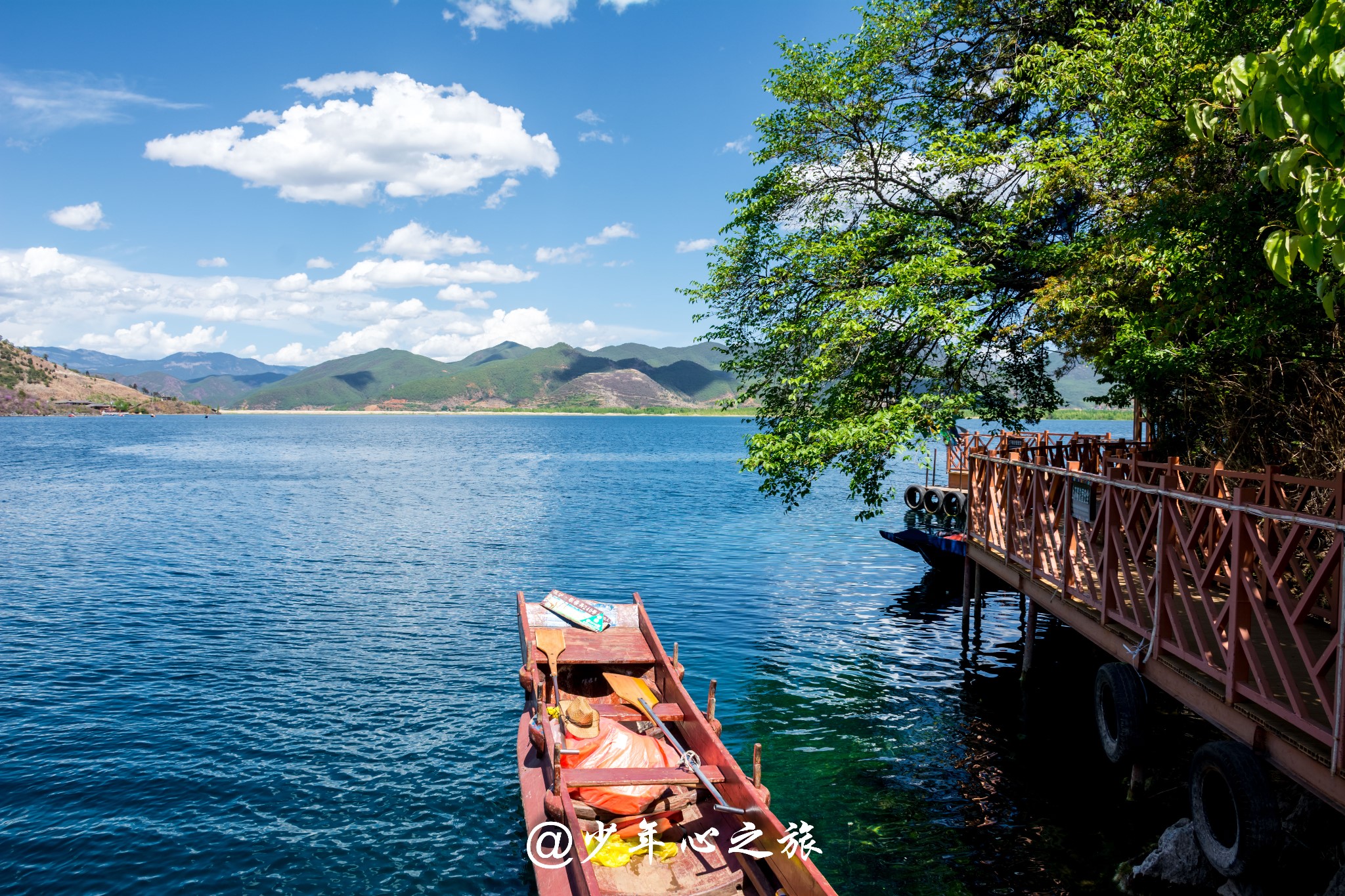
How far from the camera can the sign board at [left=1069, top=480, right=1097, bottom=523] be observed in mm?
12250

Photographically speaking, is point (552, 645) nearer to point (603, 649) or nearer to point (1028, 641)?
point (603, 649)

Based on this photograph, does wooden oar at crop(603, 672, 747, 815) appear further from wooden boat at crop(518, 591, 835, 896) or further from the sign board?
the sign board

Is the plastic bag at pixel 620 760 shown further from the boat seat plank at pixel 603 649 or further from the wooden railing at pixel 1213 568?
the wooden railing at pixel 1213 568

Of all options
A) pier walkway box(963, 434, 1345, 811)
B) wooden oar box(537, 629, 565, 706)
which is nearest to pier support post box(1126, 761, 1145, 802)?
pier walkway box(963, 434, 1345, 811)

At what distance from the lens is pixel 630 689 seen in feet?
45.9

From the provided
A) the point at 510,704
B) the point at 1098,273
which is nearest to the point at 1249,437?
the point at 1098,273

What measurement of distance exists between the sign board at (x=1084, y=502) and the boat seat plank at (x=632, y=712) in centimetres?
657

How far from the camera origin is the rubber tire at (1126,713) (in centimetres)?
1103

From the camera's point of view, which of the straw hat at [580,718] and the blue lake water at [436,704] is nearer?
the blue lake water at [436,704]

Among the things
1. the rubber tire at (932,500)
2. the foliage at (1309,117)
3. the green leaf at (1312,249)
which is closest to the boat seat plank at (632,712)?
the foliage at (1309,117)

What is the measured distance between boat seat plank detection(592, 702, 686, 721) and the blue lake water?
1918mm

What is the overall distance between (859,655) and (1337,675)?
14.1 meters

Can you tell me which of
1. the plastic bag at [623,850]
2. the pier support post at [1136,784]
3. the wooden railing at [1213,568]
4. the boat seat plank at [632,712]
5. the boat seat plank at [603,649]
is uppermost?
the wooden railing at [1213,568]

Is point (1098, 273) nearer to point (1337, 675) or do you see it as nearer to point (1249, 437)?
point (1249, 437)
